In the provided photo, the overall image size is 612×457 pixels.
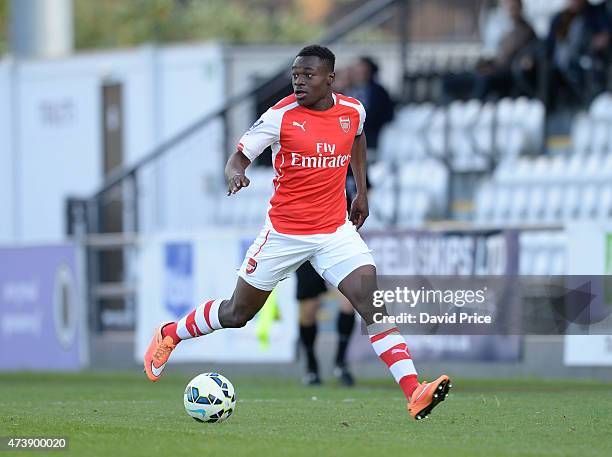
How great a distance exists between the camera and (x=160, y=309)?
16.4 m

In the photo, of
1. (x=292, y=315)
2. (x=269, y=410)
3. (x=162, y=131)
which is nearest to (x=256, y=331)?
(x=292, y=315)

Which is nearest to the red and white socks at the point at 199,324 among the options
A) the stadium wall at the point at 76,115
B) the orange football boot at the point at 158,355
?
the orange football boot at the point at 158,355

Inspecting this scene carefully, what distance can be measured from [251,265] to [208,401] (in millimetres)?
981

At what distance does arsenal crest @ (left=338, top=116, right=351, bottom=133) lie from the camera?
29.0 ft

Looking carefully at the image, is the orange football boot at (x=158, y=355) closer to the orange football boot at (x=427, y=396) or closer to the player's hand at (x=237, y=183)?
the player's hand at (x=237, y=183)

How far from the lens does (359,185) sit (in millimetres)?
9297

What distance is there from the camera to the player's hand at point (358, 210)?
934 cm

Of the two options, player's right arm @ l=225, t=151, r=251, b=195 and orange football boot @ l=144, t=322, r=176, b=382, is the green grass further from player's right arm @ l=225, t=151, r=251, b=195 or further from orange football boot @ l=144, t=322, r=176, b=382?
player's right arm @ l=225, t=151, r=251, b=195

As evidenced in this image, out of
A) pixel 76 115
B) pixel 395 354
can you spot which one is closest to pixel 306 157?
pixel 395 354

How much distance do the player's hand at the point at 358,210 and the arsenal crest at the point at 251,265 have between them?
2.66ft

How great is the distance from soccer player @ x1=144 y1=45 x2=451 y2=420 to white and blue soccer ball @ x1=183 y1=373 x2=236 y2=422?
30.0 inches

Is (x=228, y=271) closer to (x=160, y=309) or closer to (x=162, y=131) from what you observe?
(x=160, y=309)

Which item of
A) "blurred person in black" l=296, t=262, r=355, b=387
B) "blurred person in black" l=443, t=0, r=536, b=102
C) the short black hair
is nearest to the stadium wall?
"blurred person in black" l=443, t=0, r=536, b=102

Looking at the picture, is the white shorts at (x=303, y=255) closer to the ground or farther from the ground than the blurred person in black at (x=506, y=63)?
closer to the ground
